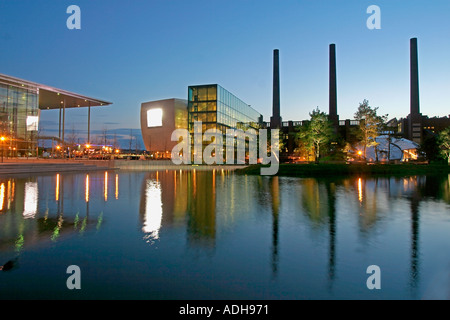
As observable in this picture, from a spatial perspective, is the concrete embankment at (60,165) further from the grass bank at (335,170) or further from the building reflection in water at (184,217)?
the building reflection in water at (184,217)

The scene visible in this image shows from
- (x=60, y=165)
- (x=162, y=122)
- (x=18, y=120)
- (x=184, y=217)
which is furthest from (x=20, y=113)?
(x=184, y=217)

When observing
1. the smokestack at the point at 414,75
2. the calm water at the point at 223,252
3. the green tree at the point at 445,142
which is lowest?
the calm water at the point at 223,252

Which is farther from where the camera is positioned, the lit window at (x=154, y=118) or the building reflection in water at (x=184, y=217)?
the lit window at (x=154, y=118)

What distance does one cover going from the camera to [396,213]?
9930 mm

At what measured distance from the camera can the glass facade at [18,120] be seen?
43.5 m

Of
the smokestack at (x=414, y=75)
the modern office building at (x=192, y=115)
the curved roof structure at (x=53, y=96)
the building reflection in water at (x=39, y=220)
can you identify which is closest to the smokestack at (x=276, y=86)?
the modern office building at (x=192, y=115)

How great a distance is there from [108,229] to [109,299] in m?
3.89

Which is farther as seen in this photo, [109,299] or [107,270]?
[107,270]

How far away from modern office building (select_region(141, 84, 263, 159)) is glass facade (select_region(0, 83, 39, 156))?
30812mm

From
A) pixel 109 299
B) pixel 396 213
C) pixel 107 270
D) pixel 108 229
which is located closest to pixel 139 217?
pixel 108 229

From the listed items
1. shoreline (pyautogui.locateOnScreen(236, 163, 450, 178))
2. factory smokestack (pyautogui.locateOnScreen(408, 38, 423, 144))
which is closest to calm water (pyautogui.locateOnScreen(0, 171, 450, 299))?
shoreline (pyautogui.locateOnScreen(236, 163, 450, 178))

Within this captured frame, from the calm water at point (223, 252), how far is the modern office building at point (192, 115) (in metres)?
53.7
